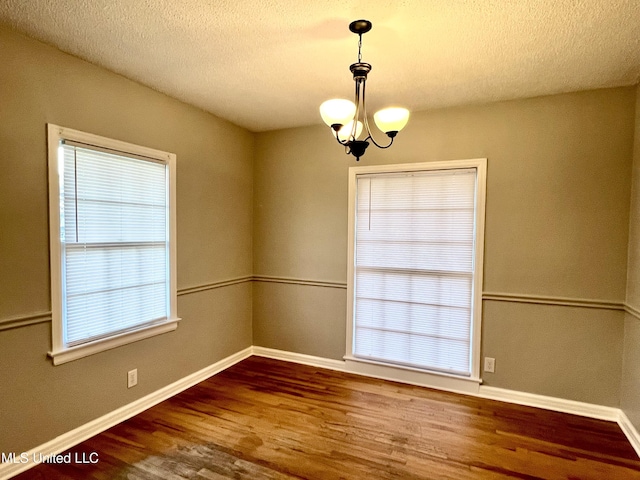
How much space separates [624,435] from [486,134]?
2411 millimetres

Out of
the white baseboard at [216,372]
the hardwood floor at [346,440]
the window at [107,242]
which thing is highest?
the window at [107,242]

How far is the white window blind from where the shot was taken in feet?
10.00

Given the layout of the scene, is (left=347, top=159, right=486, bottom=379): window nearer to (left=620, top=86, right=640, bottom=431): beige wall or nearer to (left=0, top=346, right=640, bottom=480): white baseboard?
(left=0, top=346, right=640, bottom=480): white baseboard

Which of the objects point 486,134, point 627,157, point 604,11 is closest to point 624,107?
point 627,157

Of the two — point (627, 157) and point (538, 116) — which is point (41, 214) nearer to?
point (538, 116)

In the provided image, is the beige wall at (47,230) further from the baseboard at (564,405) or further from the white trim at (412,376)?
the baseboard at (564,405)

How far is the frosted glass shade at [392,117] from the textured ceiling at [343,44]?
1.46 ft

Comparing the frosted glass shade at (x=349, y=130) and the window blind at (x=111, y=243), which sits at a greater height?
the frosted glass shade at (x=349, y=130)

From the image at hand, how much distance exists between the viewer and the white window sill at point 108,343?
217 cm

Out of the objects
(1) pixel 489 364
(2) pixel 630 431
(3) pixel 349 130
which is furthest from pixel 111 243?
(2) pixel 630 431

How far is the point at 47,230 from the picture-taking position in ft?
6.87

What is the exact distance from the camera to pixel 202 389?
10.1 ft

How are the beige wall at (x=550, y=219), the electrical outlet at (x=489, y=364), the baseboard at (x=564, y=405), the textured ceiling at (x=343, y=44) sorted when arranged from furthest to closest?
the electrical outlet at (x=489, y=364), the beige wall at (x=550, y=219), the baseboard at (x=564, y=405), the textured ceiling at (x=343, y=44)

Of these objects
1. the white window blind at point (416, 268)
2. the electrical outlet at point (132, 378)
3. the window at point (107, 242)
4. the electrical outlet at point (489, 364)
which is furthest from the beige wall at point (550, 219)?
the electrical outlet at point (132, 378)
